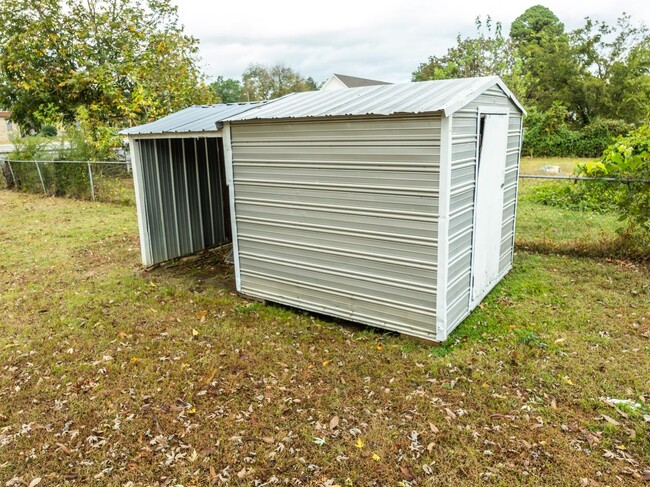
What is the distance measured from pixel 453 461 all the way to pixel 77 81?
15.6m

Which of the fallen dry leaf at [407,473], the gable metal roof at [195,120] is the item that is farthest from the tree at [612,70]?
the fallen dry leaf at [407,473]

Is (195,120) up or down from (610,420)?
up

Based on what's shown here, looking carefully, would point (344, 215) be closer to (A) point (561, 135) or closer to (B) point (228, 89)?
(A) point (561, 135)

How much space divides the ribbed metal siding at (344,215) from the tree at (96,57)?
31.3ft

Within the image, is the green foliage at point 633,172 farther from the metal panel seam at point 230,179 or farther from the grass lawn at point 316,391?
the metal panel seam at point 230,179

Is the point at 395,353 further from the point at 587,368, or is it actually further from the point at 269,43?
the point at 269,43

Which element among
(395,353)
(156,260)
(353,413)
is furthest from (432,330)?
(156,260)

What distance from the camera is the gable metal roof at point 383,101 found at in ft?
12.5

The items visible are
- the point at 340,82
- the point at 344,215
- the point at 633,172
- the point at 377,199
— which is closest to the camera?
the point at 377,199

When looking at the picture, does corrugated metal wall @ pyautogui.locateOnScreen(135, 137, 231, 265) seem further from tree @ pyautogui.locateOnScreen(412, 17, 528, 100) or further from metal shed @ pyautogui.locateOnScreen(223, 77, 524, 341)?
tree @ pyautogui.locateOnScreen(412, 17, 528, 100)

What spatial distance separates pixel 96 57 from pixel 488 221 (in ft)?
49.9

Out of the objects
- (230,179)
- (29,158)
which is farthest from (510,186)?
(29,158)

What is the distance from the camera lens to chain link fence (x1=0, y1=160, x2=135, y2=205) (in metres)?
12.1

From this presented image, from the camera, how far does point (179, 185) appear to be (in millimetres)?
6883
